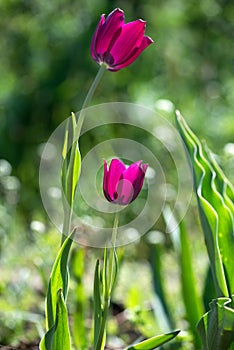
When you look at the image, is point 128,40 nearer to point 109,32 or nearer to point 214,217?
point 109,32

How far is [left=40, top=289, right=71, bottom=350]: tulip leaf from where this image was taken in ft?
3.22

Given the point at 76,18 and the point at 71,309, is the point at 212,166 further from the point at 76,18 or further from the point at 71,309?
the point at 76,18

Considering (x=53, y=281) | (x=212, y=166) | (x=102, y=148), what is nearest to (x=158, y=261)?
(x=212, y=166)

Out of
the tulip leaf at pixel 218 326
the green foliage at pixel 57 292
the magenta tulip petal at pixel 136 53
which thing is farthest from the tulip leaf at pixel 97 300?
the magenta tulip petal at pixel 136 53

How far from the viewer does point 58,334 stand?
39.6 inches

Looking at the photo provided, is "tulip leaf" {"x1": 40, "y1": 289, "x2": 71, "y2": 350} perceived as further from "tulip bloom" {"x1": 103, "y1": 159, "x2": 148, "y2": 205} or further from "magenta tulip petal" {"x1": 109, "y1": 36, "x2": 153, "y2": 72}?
"magenta tulip petal" {"x1": 109, "y1": 36, "x2": 153, "y2": 72}

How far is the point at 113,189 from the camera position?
935mm

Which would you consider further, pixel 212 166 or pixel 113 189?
pixel 212 166

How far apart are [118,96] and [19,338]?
1953 mm

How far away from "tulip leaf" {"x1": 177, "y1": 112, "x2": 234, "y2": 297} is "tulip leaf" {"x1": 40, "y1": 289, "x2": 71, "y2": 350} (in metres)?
0.27

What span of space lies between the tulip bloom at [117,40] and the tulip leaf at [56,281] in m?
0.26

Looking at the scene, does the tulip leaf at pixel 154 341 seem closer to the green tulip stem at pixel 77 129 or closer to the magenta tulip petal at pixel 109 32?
the green tulip stem at pixel 77 129

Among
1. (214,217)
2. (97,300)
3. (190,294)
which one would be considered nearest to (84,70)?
(190,294)

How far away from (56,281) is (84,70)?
95.3 inches
